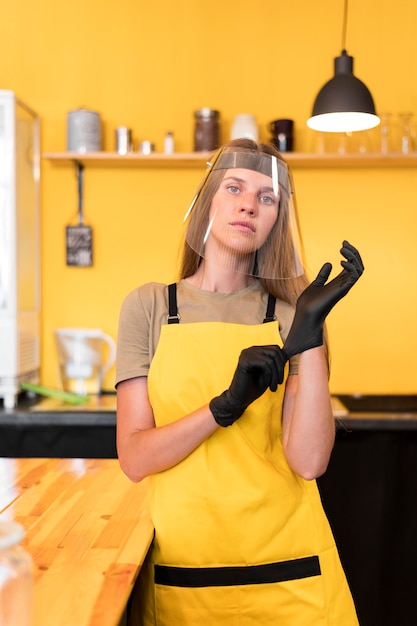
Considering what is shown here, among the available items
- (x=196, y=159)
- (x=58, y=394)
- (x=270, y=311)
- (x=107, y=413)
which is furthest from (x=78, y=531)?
(x=196, y=159)

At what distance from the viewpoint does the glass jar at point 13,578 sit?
0.68m

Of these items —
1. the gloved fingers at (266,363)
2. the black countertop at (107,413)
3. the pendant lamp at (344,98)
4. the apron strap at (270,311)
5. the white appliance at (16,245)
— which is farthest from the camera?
the white appliance at (16,245)

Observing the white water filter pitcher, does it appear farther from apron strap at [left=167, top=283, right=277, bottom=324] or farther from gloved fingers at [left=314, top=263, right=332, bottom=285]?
gloved fingers at [left=314, top=263, right=332, bottom=285]

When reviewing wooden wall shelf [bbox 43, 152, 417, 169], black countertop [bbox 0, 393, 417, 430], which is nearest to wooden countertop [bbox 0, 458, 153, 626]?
black countertop [bbox 0, 393, 417, 430]

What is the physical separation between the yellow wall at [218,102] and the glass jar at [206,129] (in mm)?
159

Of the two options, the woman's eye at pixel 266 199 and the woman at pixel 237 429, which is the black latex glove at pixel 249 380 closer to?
the woman at pixel 237 429

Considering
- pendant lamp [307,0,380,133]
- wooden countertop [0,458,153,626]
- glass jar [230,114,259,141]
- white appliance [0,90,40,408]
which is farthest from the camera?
glass jar [230,114,259,141]

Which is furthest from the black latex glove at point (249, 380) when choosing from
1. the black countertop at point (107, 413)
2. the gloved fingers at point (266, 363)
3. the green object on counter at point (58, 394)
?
the green object on counter at point (58, 394)

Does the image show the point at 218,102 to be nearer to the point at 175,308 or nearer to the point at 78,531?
the point at 175,308

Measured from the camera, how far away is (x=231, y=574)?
1246 millimetres

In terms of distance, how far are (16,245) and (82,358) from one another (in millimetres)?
543

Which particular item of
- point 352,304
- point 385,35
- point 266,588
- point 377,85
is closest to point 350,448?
point 352,304

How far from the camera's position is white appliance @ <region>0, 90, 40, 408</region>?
2.78 metres

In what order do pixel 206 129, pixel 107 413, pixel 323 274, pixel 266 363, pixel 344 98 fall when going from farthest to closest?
pixel 206 129 < pixel 107 413 < pixel 344 98 < pixel 323 274 < pixel 266 363
